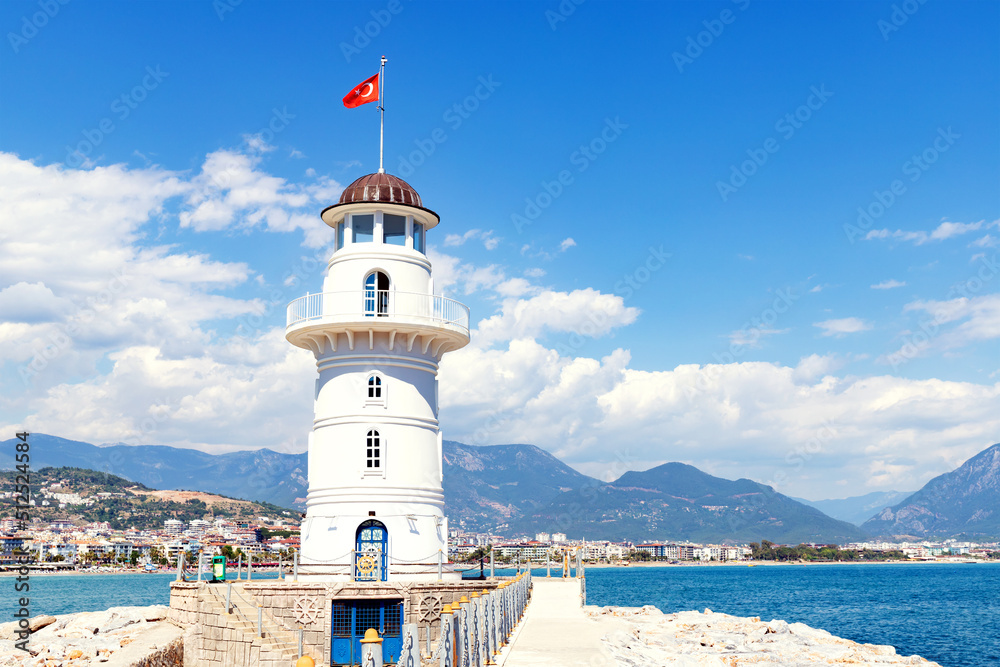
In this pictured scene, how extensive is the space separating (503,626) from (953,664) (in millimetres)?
22745

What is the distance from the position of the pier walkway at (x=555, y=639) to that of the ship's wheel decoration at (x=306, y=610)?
507 centimetres

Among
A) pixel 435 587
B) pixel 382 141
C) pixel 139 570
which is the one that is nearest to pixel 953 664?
pixel 435 587

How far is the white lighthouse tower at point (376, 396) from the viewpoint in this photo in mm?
24891

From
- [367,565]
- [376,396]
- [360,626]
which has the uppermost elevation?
[376,396]

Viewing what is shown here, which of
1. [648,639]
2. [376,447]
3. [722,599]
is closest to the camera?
[376,447]

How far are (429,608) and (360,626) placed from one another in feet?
5.73

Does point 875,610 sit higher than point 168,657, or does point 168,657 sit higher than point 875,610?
point 168,657

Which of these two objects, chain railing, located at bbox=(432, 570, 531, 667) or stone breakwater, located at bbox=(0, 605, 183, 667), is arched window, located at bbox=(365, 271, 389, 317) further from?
stone breakwater, located at bbox=(0, 605, 183, 667)

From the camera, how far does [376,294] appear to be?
2644 cm

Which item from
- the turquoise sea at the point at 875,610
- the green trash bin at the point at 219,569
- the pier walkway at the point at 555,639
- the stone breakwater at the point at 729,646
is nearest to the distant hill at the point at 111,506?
the turquoise sea at the point at 875,610

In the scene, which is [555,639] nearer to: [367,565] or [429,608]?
[429,608]

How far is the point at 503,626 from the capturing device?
18.6 metres

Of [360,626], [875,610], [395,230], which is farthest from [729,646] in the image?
[875,610]

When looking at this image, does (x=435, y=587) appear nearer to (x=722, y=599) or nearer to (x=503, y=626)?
(x=503, y=626)
